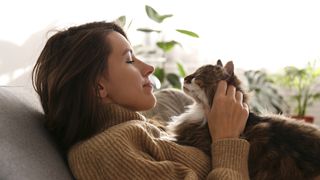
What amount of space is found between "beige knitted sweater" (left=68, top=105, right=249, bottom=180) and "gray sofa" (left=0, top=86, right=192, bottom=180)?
2.5 inches

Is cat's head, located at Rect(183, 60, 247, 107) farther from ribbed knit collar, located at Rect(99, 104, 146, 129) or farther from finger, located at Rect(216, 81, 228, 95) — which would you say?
ribbed knit collar, located at Rect(99, 104, 146, 129)

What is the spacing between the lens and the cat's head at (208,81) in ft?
5.16

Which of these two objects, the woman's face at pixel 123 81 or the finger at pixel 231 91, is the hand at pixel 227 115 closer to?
the finger at pixel 231 91

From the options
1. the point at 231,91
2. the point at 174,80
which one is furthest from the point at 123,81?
the point at 174,80

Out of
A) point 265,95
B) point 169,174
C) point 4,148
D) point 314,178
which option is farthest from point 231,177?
point 265,95

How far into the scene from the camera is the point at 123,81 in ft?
4.25

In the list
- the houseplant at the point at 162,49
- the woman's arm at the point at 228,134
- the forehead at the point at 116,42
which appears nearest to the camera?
the woman's arm at the point at 228,134

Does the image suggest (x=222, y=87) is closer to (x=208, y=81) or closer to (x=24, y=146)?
(x=208, y=81)

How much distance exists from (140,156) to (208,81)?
0.58 m

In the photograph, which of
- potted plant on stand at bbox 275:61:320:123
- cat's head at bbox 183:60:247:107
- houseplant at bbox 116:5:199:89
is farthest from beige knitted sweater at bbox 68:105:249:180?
potted plant on stand at bbox 275:61:320:123

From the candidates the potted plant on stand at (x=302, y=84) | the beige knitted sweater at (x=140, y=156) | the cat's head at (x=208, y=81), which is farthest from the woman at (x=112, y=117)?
the potted plant on stand at (x=302, y=84)

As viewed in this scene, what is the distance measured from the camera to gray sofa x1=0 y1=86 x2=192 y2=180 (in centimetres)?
98

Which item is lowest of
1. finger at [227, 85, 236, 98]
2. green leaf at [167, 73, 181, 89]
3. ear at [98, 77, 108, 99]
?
green leaf at [167, 73, 181, 89]

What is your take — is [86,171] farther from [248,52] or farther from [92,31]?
[248,52]
